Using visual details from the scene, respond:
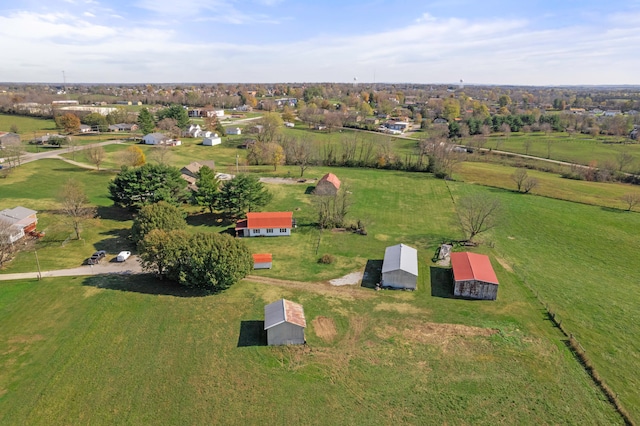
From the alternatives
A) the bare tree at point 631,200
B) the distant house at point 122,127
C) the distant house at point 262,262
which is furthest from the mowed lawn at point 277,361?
the distant house at point 122,127

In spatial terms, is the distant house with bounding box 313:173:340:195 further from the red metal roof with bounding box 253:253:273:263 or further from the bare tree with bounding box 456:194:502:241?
the red metal roof with bounding box 253:253:273:263

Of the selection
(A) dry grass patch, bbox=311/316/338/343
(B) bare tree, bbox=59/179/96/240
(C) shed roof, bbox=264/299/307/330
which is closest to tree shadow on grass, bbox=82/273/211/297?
(C) shed roof, bbox=264/299/307/330

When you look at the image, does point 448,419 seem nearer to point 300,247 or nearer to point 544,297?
point 544,297

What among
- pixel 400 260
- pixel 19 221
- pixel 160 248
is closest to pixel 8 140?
pixel 19 221

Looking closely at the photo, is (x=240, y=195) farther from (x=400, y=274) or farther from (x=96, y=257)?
(x=400, y=274)

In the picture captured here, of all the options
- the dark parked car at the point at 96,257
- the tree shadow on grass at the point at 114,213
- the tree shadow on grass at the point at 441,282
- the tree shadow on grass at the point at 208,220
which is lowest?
the tree shadow on grass at the point at 441,282

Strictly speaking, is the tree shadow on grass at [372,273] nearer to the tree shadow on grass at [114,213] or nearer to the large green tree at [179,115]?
the tree shadow on grass at [114,213]

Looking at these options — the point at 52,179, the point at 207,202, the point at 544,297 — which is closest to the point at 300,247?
the point at 207,202
